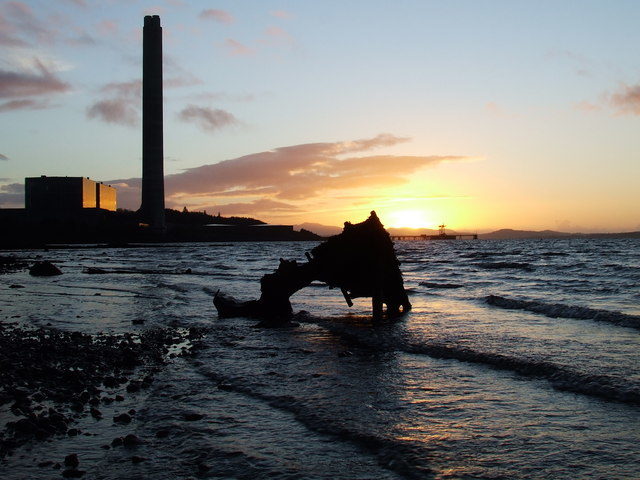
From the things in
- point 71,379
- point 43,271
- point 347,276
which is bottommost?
point 71,379

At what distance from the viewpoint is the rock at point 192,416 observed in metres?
7.38

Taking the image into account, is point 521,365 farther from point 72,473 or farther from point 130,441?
point 72,473

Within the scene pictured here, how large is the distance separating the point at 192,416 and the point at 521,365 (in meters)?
6.02

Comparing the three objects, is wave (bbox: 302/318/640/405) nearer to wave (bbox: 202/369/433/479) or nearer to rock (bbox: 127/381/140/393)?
wave (bbox: 202/369/433/479)

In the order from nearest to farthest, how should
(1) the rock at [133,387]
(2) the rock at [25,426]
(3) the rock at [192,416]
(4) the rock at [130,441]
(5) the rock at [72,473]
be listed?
(5) the rock at [72,473]
(4) the rock at [130,441]
(2) the rock at [25,426]
(3) the rock at [192,416]
(1) the rock at [133,387]

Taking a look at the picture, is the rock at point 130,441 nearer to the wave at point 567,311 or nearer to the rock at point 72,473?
the rock at point 72,473

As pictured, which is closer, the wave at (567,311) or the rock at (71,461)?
the rock at (71,461)

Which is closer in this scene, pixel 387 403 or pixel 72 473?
pixel 72 473

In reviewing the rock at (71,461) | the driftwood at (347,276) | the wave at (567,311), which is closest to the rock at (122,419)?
the rock at (71,461)

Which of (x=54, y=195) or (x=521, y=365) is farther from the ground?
(x=54, y=195)

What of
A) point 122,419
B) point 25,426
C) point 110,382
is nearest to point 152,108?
point 110,382

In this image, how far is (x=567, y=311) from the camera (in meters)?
19.2

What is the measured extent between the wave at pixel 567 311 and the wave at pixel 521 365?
6566 millimetres

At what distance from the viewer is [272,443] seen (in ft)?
21.4
